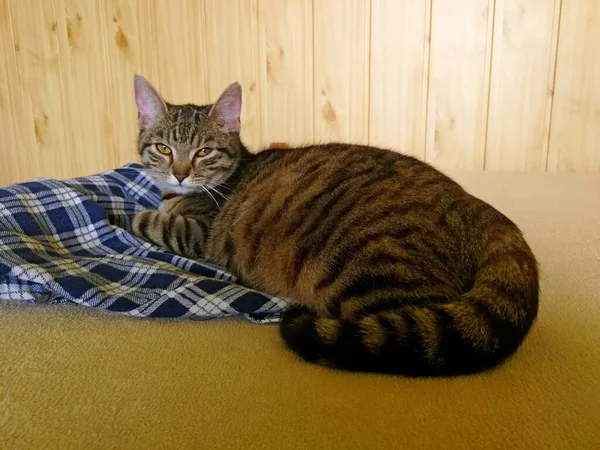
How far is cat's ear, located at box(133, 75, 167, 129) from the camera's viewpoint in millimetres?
1717

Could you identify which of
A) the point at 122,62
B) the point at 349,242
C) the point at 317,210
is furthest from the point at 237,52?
the point at 349,242

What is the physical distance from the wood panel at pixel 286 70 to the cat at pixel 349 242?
1.43 metres

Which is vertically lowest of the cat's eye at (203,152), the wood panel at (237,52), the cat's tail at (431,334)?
the cat's tail at (431,334)

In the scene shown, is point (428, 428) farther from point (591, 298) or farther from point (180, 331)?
point (591, 298)

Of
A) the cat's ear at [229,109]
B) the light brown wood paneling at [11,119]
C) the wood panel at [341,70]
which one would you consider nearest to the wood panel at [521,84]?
the wood panel at [341,70]

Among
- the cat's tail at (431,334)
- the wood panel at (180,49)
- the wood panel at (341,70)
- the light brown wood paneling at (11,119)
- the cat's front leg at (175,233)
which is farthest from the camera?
the light brown wood paneling at (11,119)

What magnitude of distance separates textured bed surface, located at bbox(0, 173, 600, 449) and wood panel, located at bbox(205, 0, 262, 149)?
2.34 meters

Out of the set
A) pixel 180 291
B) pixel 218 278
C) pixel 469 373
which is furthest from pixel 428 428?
pixel 218 278

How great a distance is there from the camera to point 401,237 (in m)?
1.00

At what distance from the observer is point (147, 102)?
1748mm

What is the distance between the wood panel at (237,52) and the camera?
3049 millimetres

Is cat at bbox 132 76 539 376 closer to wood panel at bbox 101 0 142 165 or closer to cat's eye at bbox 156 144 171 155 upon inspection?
cat's eye at bbox 156 144 171 155

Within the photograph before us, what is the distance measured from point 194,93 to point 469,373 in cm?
286

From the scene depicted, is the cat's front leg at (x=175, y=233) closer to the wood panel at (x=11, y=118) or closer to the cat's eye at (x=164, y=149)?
the cat's eye at (x=164, y=149)
